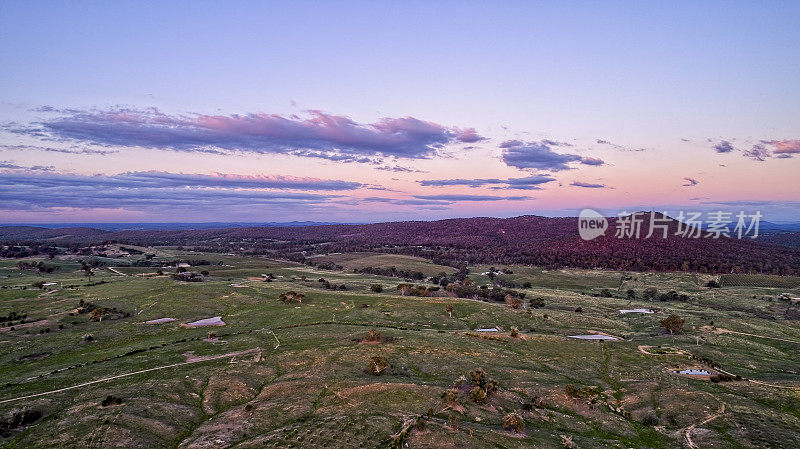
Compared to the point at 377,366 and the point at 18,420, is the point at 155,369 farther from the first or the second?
the point at 377,366

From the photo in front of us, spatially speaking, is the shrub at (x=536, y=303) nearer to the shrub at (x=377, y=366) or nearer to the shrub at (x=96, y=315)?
the shrub at (x=377, y=366)

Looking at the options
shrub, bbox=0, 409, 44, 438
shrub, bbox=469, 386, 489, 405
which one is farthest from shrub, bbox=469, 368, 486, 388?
shrub, bbox=0, 409, 44, 438

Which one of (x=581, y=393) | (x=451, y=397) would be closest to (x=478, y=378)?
(x=451, y=397)

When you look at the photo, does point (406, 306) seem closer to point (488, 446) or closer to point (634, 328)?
point (634, 328)

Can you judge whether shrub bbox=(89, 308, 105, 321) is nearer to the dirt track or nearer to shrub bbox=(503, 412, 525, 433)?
the dirt track

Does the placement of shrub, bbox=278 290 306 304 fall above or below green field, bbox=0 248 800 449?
below

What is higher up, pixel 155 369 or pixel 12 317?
pixel 155 369
